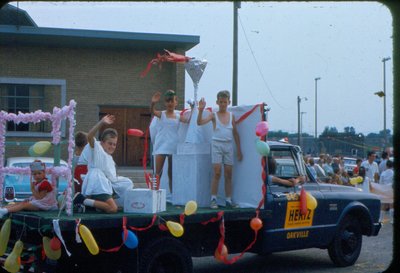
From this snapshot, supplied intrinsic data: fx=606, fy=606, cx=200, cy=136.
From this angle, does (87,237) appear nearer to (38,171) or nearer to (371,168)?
(38,171)

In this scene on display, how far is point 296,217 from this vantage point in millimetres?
8188

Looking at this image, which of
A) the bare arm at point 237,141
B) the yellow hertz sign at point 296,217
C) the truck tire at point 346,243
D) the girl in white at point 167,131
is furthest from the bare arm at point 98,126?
the truck tire at point 346,243

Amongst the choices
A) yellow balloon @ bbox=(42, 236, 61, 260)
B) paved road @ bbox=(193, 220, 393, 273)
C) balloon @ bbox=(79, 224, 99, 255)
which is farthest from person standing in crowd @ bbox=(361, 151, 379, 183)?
yellow balloon @ bbox=(42, 236, 61, 260)

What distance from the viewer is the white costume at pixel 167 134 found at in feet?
28.3

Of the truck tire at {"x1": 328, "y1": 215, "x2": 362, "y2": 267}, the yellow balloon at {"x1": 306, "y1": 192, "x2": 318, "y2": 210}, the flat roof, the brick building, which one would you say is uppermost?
the flat roof

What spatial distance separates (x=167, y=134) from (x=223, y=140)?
0.91 meters

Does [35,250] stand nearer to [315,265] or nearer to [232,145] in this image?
[232,145]

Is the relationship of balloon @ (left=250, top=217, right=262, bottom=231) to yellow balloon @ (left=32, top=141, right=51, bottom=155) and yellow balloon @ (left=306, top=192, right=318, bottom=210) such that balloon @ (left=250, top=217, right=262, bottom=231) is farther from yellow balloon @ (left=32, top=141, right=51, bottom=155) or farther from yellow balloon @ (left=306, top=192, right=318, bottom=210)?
yellow balloon @ (left=32, top=141, right=51, bottom=155)

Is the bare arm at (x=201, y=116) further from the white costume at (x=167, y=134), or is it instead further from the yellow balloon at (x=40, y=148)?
the yellow balloon at (x=40, y=148)

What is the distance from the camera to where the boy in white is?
8.18 m


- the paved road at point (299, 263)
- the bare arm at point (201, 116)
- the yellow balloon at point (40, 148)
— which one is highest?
the bare arm at point (201, 116)

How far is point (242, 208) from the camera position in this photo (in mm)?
7652

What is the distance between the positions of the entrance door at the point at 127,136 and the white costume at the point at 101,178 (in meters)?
15.8

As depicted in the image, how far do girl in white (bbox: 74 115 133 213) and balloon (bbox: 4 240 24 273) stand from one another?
0.92 meters
